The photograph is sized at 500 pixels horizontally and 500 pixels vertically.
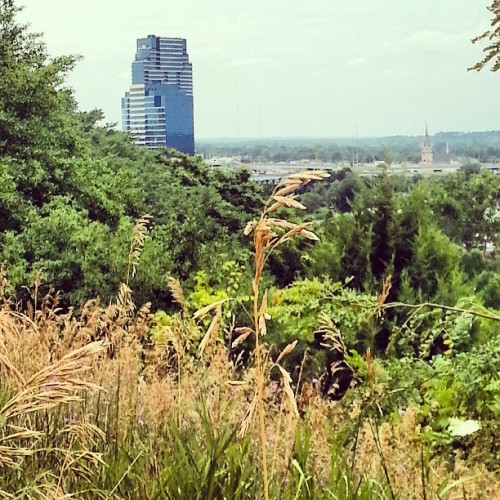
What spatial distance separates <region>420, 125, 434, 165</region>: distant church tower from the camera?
3018 mm

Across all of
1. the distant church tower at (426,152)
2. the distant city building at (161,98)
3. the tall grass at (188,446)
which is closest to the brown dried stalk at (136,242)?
the tall grass at (188,446)

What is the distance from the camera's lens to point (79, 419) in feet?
5.82

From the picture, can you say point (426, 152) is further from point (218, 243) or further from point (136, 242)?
point (136, 242)

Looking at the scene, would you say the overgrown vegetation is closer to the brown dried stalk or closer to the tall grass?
the brown dried stalk

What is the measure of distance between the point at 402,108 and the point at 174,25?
0.91m

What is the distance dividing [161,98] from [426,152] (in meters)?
1.04

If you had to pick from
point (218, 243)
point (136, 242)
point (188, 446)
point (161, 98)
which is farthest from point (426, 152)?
point (188, 446)

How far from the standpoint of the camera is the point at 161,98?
10.5 feet

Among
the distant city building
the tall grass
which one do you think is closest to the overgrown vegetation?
A: the distant city building

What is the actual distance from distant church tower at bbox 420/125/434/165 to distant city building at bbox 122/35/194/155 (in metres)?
0.87

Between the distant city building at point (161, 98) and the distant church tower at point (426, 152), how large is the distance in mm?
871

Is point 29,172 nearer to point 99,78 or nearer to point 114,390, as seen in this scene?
point 99,78

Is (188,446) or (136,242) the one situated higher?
(136,242)

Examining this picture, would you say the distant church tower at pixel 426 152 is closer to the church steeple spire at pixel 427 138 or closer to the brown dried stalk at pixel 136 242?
the church steeple spire at pixel 427 138
